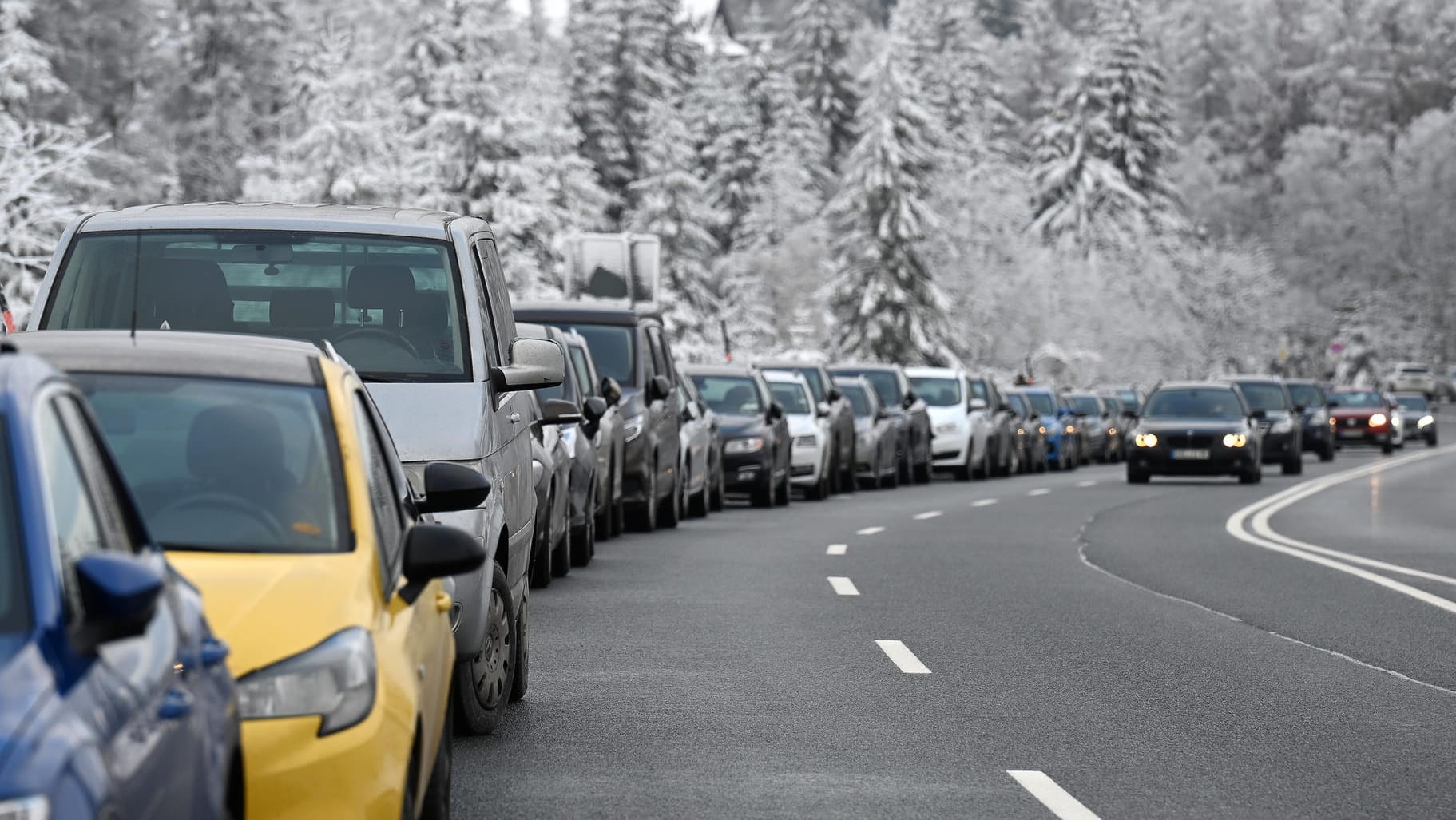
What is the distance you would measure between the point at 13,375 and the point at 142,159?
2778 inches

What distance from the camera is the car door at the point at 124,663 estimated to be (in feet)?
12.6

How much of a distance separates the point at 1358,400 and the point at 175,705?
61258 mm

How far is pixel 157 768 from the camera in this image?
400 centimetres

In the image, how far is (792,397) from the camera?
3109 cm

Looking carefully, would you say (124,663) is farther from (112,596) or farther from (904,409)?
(904,409)

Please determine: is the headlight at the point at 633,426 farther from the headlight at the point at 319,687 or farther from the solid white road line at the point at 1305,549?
the headlight at the point at 319,687

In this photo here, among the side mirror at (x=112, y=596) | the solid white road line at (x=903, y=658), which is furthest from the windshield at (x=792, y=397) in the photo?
the side mirror at (x=112, y=596)

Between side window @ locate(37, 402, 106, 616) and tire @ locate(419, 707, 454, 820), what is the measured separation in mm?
1976

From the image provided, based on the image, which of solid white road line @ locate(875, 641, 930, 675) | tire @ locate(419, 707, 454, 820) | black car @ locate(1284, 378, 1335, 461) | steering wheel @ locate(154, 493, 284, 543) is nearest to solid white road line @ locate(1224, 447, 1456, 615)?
solid white road line @ locate(875, 641, 930, 675)

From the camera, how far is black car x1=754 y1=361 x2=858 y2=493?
31.7 metres

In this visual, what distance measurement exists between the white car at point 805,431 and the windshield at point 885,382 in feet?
19.4

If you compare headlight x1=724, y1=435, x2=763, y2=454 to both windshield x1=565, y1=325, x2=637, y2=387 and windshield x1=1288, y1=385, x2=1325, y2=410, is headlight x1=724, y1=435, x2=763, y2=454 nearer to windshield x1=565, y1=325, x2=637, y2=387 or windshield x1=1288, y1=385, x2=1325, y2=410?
windshield x1=565, y1=325, x2=637, y2=387

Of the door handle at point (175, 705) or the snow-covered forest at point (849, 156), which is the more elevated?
the snow-covered forest at point (849, 156)

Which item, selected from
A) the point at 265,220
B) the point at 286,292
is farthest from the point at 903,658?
the point at 265,220
